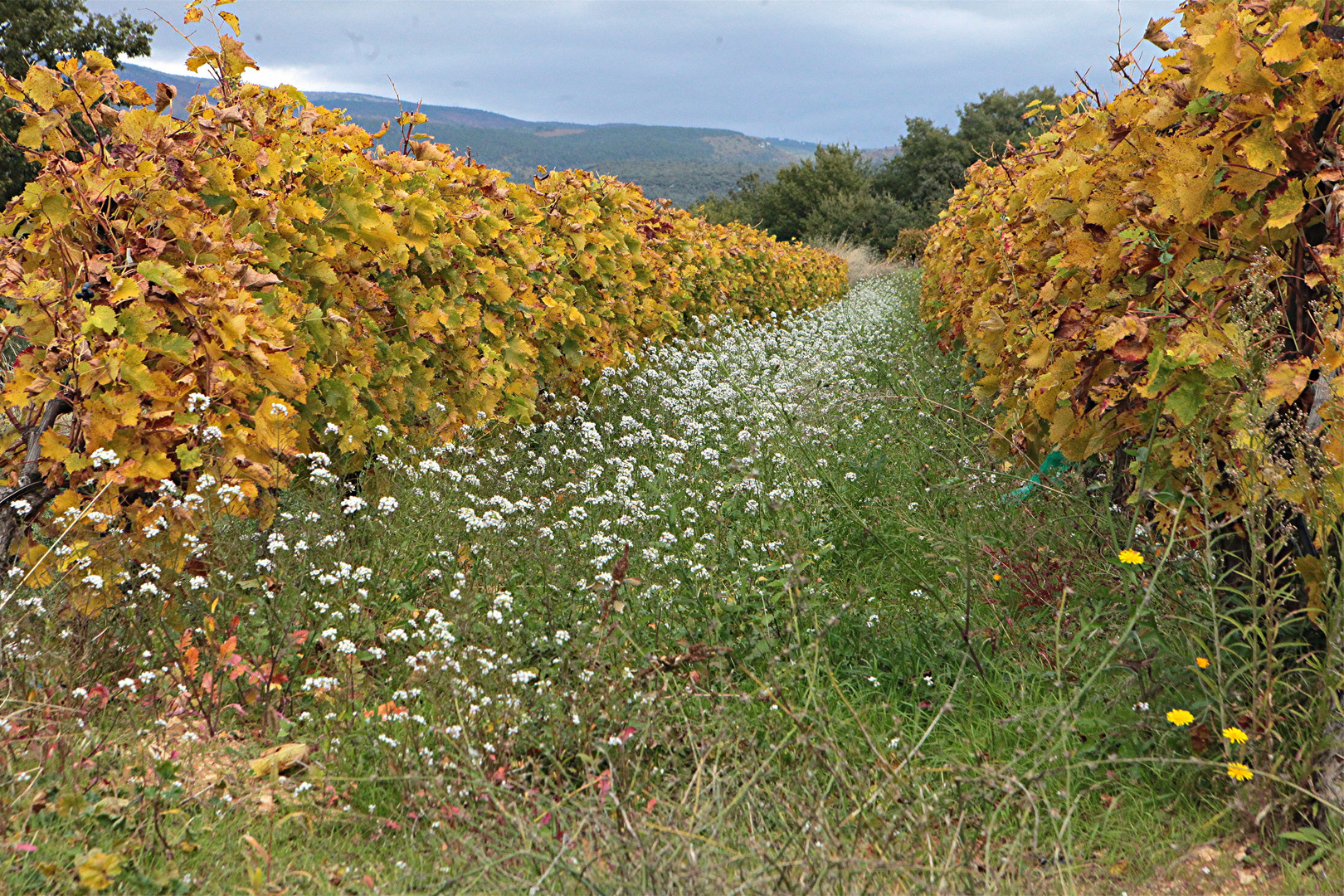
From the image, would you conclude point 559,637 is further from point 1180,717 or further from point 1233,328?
point 1233,328

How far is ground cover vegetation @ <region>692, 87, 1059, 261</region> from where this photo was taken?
4500 centimetres

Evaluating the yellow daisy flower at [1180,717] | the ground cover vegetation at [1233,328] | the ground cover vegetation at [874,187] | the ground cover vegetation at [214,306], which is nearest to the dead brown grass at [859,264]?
the ground cover vegetation at [874,187]

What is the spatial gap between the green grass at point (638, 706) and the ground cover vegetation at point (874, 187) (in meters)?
34.2

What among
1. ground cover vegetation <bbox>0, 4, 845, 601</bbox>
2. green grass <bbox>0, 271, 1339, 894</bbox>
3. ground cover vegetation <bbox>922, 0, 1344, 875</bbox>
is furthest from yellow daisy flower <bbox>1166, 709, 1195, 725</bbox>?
ground cover vegetation <bbox>0, 4, 845, 601</bbox>

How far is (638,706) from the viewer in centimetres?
288

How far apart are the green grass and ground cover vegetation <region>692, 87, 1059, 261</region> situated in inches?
1347

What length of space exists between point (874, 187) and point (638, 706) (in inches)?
2105

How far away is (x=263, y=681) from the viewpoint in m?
3.16

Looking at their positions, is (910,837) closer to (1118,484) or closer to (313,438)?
(1118,484)

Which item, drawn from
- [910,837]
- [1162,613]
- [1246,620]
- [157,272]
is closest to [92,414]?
[157,272]

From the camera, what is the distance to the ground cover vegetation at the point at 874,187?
45.0 meters

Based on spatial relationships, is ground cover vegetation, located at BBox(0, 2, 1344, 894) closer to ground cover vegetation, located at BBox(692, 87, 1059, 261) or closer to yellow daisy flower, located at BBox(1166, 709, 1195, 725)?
yellow daisy flower, located at BBox(1166, 709, 1195, 725)

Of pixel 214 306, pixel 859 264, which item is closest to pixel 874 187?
pixel 859 264

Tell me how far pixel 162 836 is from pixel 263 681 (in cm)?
83
